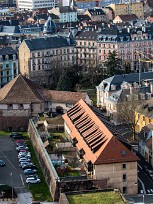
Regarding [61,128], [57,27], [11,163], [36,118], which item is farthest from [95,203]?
[57,27]

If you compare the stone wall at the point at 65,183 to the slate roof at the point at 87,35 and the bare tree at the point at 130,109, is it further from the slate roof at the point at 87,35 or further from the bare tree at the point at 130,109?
the slate roof at the point at 87,35

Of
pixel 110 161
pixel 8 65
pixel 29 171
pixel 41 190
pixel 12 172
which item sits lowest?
pixel 41 190

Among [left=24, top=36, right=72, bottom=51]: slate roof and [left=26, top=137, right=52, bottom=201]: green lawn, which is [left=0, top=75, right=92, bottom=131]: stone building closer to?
[left=26, top=137, right=52, bottom=201]: green lawn

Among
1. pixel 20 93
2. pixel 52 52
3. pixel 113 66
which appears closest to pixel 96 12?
pixel 52 52

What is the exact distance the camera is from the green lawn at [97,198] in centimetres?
4272

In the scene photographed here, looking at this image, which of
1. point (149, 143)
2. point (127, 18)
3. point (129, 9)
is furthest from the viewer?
point (129, 9)

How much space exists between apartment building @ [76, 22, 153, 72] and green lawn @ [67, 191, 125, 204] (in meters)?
60.6

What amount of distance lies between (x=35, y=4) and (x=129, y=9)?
32.3m

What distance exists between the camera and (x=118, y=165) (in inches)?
1991

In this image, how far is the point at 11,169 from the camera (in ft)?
185

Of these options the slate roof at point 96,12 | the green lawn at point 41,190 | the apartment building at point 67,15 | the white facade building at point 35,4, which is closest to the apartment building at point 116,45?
the slate roof at point 96,12

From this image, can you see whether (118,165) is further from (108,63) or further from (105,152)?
(108,63)

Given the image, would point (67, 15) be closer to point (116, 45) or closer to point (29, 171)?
point (116, 45)

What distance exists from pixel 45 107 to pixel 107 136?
21.4 metres
